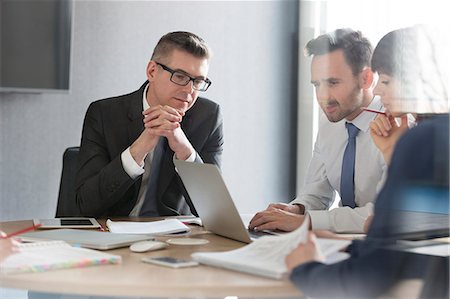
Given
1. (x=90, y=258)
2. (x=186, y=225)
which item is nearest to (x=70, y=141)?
(x=186, y=225)

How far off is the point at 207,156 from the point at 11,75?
1083 mm

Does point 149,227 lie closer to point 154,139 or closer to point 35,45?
point 154,139

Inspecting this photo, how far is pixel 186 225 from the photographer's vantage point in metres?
2.31

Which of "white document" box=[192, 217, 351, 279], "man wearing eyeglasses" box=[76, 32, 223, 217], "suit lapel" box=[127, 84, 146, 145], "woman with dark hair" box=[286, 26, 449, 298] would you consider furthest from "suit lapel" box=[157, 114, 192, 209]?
"woman with dark hair" box=[286, 26, 449, 298]

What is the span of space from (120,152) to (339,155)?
778mm

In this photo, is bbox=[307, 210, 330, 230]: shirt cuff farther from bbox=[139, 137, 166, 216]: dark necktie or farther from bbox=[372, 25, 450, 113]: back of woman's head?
bbox=[139, 137, 166, 216]: dark necktie

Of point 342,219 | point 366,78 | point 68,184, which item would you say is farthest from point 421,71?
point 68,184

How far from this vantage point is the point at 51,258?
158 cm

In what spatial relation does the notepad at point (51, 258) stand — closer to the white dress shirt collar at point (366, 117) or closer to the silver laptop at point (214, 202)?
the silver laptop at point (214, 202)

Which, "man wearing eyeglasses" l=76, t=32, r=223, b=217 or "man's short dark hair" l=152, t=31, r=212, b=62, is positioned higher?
"man's short dark hair" l=152, t=31, r=212, b=62

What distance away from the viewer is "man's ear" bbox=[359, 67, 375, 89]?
260 cm

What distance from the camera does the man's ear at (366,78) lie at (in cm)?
260

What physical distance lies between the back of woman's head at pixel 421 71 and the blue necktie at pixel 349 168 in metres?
0.42

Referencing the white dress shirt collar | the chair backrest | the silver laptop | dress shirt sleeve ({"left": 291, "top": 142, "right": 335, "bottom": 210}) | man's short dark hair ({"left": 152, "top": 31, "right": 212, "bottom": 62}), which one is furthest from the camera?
the chair backrest
